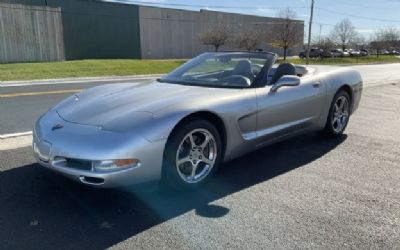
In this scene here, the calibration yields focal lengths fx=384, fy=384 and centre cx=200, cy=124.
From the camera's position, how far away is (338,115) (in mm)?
5543

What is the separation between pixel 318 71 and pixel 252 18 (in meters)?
55.4

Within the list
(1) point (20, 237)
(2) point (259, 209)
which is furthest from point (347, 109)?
(1) point (20, 237)

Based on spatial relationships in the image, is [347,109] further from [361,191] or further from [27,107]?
[27,107]

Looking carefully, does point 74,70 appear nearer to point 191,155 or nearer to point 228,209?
point 191,155

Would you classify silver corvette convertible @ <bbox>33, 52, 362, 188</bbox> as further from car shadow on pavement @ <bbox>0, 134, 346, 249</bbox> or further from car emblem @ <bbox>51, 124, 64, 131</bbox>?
car shadow on pavement @ <bbox>0, 134, 346, 249</bbox>

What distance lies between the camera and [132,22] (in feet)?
142

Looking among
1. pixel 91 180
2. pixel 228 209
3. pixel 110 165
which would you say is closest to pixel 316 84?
pixel 228 209

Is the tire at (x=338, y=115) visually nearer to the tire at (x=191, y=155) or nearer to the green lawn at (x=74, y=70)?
the tire at (x=191, y=155)

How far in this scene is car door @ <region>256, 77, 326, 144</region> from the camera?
4.13 metres

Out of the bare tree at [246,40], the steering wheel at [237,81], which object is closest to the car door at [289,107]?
the steering wheel at [237,81]

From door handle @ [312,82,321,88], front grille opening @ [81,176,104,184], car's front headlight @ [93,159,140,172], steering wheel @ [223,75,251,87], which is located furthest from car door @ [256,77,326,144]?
front grille opening @ [81,176,104,184]

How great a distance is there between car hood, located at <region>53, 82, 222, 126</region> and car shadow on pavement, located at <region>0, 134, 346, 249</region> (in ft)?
2.22

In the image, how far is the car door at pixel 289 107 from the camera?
413 cm

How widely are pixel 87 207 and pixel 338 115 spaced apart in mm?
3849
